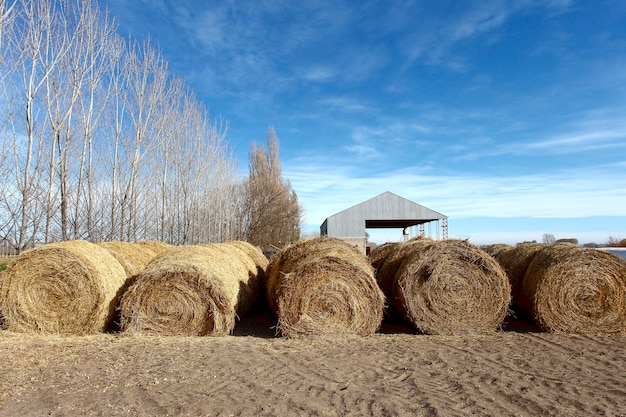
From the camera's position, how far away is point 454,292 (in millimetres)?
7777

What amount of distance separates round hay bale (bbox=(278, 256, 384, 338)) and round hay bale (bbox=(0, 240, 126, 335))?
306 cm

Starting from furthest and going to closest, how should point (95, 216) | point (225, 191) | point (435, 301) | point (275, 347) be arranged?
point (225, 191)
point (95, 216)
point (435, 301)
point (275, 347)

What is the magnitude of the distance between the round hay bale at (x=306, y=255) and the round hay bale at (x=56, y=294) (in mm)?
2992

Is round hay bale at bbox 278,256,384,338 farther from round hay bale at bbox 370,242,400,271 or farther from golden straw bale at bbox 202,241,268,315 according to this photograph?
round hay bale at bbox 370,242,400,271

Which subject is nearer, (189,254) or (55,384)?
(55,384)

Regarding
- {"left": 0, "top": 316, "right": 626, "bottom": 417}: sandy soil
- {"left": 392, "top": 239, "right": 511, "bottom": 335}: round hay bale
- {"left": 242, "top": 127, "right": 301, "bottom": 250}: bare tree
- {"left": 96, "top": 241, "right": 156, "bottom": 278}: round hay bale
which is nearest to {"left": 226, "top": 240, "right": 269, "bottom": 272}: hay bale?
{"left": 96, "top": 241, "right": 156, "bottom": 278}: round hay bale

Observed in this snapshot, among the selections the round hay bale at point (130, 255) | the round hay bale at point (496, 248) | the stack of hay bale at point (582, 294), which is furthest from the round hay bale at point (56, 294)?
the round hay bale at point (496, 248)

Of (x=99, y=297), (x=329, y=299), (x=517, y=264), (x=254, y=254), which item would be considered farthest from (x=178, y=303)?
(x=517, y=264)

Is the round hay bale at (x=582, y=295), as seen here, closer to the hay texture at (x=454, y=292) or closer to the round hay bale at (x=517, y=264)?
the hay texture at (x=454, y=292)

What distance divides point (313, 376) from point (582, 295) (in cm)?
527

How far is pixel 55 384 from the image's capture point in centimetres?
490

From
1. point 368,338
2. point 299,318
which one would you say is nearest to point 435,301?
point 368,338

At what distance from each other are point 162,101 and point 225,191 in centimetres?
1368

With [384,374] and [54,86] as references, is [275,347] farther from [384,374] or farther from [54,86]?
[54,86]
